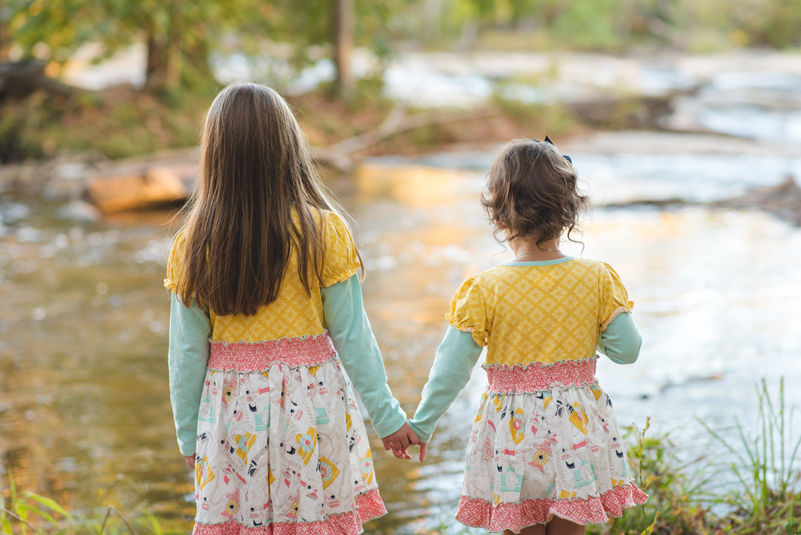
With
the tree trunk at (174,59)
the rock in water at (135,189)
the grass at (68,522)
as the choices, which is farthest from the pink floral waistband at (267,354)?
the tree trunk at (174,59)

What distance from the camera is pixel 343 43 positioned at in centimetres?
1711

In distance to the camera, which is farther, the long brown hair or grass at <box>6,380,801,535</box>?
grass at <box>6,380,801,535</box>

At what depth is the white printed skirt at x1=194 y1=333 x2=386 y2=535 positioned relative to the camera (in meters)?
1.95

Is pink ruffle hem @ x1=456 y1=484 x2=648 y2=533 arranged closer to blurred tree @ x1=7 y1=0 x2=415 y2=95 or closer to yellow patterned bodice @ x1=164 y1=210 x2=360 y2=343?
yellow patterned bodice @ x1=164 y1=210 x2=360 y2=343

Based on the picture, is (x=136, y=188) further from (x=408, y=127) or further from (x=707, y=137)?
(x=707, y=137)

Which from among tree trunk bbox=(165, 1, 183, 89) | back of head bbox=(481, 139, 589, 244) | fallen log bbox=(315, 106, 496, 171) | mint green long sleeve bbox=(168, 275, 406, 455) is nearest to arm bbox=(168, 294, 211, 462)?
mint green long sleeve bbox=(168, 275, 406, 455)

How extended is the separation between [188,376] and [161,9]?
12754mm

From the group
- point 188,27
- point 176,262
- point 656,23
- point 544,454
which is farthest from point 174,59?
point 656,23

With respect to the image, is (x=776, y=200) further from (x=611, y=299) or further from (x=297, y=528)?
(x=297, y=528)

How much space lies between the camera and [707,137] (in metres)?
16.7

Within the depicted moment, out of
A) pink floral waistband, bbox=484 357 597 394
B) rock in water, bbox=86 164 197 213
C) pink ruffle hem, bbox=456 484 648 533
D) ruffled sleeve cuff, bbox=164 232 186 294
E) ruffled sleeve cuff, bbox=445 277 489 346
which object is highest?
rock in water, bbox=86 164 197 213

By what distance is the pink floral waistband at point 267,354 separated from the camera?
199 cm

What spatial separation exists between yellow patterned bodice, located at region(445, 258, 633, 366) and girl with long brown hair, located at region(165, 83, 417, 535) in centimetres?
31

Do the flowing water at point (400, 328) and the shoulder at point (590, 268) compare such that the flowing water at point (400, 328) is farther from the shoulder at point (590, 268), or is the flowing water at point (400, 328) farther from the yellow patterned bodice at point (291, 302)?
the yellow patterned bodice at point (291, 302)
